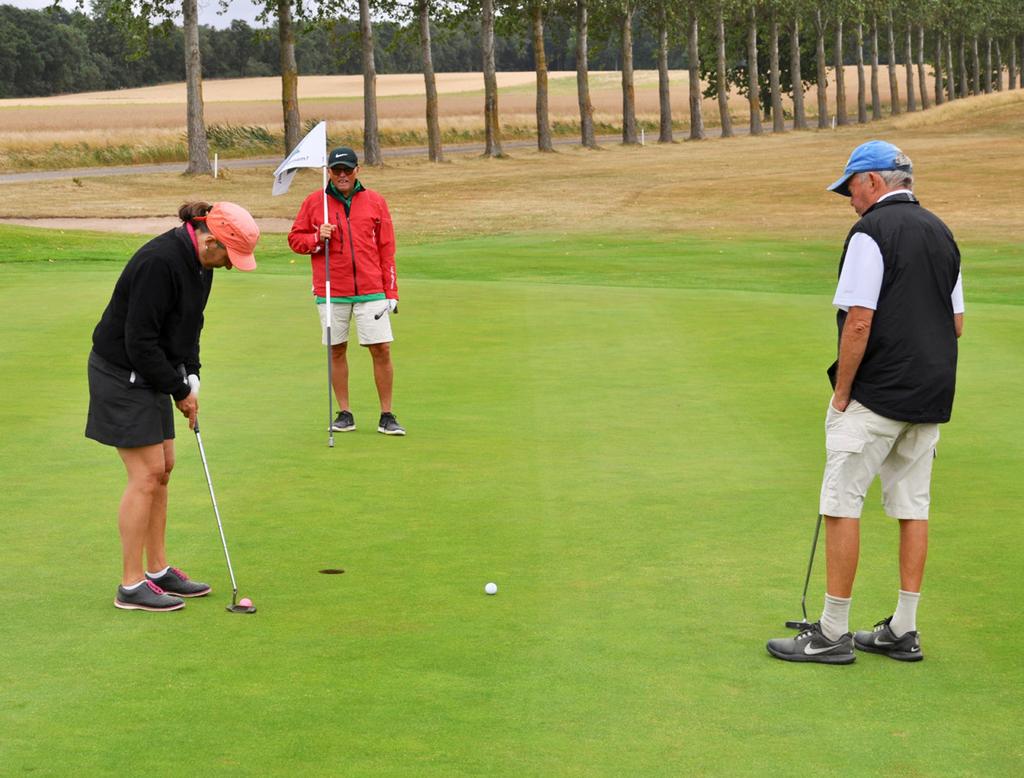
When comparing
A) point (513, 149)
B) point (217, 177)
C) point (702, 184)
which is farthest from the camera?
point (513, 149)

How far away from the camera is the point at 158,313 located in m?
7.09

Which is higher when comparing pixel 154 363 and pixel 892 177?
pixel 892 177

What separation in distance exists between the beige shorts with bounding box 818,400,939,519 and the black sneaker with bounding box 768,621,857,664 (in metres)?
0.53

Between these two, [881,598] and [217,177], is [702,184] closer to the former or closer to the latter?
[217,177]

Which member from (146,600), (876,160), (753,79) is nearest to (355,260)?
(146,600)

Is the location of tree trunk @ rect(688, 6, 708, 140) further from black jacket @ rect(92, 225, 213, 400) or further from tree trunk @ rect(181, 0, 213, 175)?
black jacket @ rect(92, 225, 213, 400)

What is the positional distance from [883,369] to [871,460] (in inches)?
15.7

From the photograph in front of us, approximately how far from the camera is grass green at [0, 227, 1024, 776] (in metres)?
5.50

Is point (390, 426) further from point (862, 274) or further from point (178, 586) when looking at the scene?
point (862, 274)

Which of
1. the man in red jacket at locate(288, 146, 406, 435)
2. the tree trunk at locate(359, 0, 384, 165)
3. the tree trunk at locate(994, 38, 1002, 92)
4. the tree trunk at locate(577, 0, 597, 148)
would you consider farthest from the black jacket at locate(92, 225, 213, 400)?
the tree trunk at locate(994, 38, 1002, 92)

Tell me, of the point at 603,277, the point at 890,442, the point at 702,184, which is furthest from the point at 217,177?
the point at 890,442

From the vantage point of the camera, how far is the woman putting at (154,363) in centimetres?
705

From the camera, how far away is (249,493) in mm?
9586

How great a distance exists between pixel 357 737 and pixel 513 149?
70332 mm
